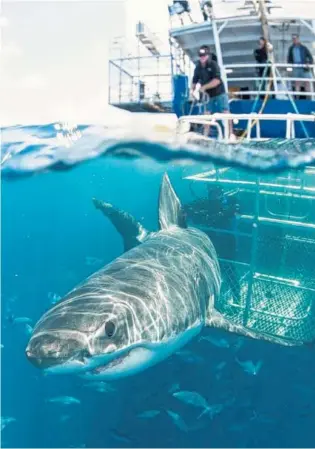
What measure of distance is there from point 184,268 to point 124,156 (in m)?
3.25

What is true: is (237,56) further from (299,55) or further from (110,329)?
(110,329)

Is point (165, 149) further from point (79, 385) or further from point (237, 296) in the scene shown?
point (79, 385)

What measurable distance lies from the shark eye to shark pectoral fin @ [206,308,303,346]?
161 cm

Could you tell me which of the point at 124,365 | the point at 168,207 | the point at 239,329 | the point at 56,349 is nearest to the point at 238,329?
the point at 239,329

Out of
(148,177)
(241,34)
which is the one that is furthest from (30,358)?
(241,34)

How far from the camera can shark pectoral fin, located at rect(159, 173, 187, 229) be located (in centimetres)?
649

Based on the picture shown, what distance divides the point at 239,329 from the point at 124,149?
383 centimetres

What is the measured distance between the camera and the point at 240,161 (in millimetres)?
8180

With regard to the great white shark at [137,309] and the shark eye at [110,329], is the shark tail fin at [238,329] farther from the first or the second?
the shark eye at [110,329]

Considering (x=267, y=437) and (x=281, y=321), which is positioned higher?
(x=281, y=321)

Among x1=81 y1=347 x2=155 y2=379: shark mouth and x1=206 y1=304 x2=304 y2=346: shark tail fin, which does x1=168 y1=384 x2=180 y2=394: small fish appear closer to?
x1=206 y1=304 x2=304 y2=346: shark tail fin

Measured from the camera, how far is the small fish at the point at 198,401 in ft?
20.3

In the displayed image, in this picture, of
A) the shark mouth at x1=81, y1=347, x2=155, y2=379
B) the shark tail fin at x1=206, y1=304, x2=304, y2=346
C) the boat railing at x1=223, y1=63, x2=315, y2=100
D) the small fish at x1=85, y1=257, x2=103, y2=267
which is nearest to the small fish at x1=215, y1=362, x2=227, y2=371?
the shark tail fin at x1=206, y1=304, x2=304, y2=346

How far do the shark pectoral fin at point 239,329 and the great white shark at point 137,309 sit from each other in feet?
0.04
